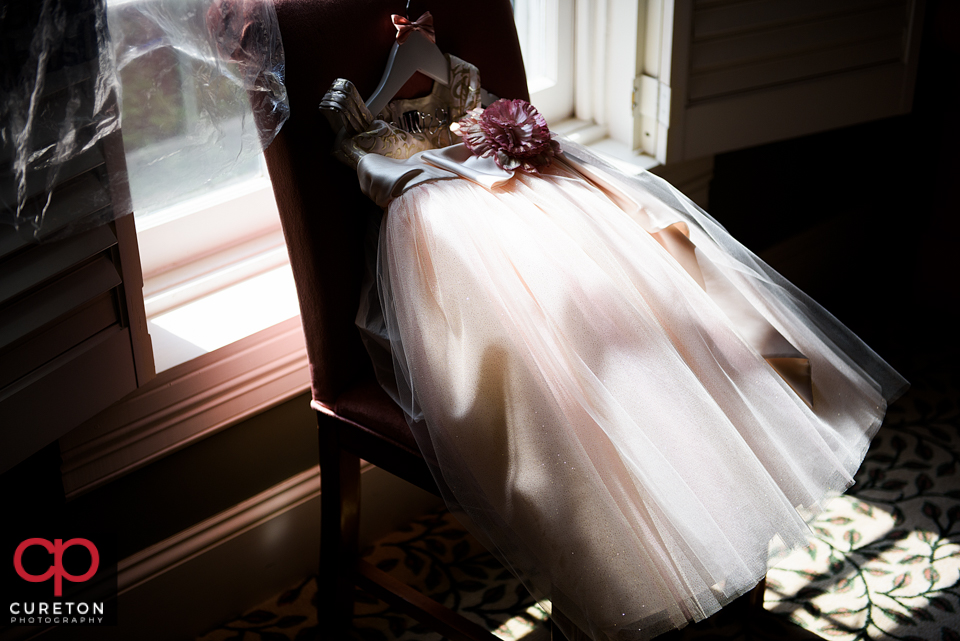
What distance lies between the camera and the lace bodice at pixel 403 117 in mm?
1024

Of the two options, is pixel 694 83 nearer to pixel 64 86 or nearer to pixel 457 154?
pixel 457 154

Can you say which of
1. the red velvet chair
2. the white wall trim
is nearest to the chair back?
the red velvet chair

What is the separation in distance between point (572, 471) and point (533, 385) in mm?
107

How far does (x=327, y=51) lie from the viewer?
102 centimetres

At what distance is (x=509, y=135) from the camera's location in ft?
3.67

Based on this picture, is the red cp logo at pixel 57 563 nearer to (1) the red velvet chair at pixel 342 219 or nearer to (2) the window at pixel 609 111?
(2) the window at pixel 609 111

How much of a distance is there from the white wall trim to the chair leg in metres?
0.20

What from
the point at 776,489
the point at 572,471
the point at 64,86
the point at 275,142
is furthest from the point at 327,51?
the point at 776,489

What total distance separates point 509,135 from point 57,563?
2.98 ft

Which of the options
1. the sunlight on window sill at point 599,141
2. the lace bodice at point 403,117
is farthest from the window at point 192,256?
the sunlight on window sill at point 599,141

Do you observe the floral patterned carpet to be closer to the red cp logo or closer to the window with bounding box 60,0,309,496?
the red cp logo

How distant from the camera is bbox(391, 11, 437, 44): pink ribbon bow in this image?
3.52 ft

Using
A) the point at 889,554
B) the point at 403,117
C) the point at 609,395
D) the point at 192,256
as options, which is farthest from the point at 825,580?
the point at 192,256

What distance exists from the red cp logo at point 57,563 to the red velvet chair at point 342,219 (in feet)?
1.15
